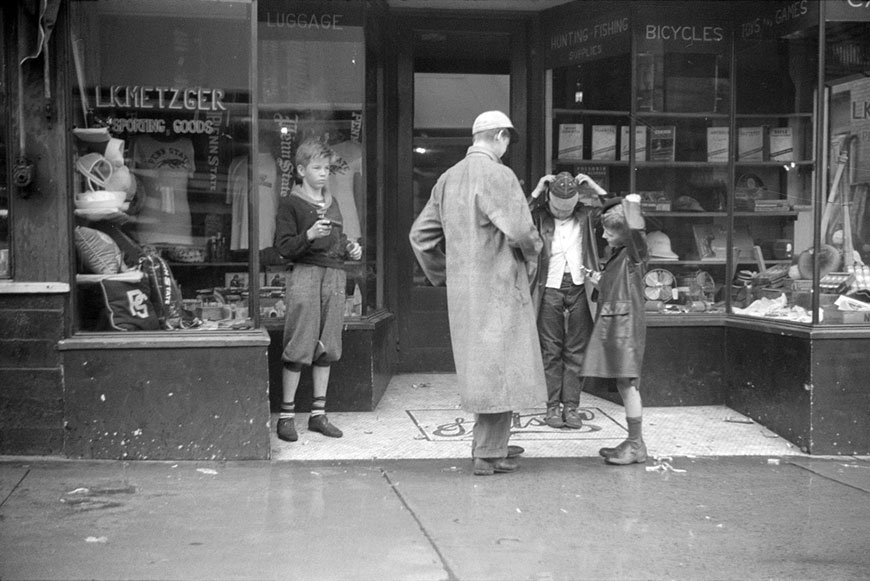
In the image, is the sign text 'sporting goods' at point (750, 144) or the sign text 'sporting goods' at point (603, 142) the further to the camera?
the sign text 'sporting goods' at point (603, 142)

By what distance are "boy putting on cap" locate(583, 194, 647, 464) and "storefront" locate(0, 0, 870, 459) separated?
9.2 inches

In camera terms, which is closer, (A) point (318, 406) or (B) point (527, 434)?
(A) point (318, 406)

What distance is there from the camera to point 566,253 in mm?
7012

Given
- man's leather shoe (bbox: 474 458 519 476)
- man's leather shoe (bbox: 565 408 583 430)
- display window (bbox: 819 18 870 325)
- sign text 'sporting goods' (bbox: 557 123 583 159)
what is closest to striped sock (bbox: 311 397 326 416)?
man's leather shoe (bbox: 474 458 519 476)

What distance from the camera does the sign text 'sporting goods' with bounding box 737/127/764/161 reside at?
7.75 m

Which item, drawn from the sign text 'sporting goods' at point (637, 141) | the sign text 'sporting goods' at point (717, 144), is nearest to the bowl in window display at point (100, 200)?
the sign text 'sporting goods' at point (637, 141)

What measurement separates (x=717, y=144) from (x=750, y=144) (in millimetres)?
251

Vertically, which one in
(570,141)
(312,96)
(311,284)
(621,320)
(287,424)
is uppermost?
(312,96)

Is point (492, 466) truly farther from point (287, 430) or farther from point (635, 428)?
point (287, 430)

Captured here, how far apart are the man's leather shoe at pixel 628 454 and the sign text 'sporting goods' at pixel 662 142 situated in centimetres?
273

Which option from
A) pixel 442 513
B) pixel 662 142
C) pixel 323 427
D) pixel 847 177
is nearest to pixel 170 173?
pixel 323 427

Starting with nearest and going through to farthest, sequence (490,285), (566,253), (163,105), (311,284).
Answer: (490,285), (311,284), (163,105), (566,253)

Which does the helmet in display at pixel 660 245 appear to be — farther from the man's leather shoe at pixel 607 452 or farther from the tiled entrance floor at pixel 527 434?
the man's leather shoe at pixel 607 452

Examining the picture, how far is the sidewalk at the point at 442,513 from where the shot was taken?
4.45 meters
